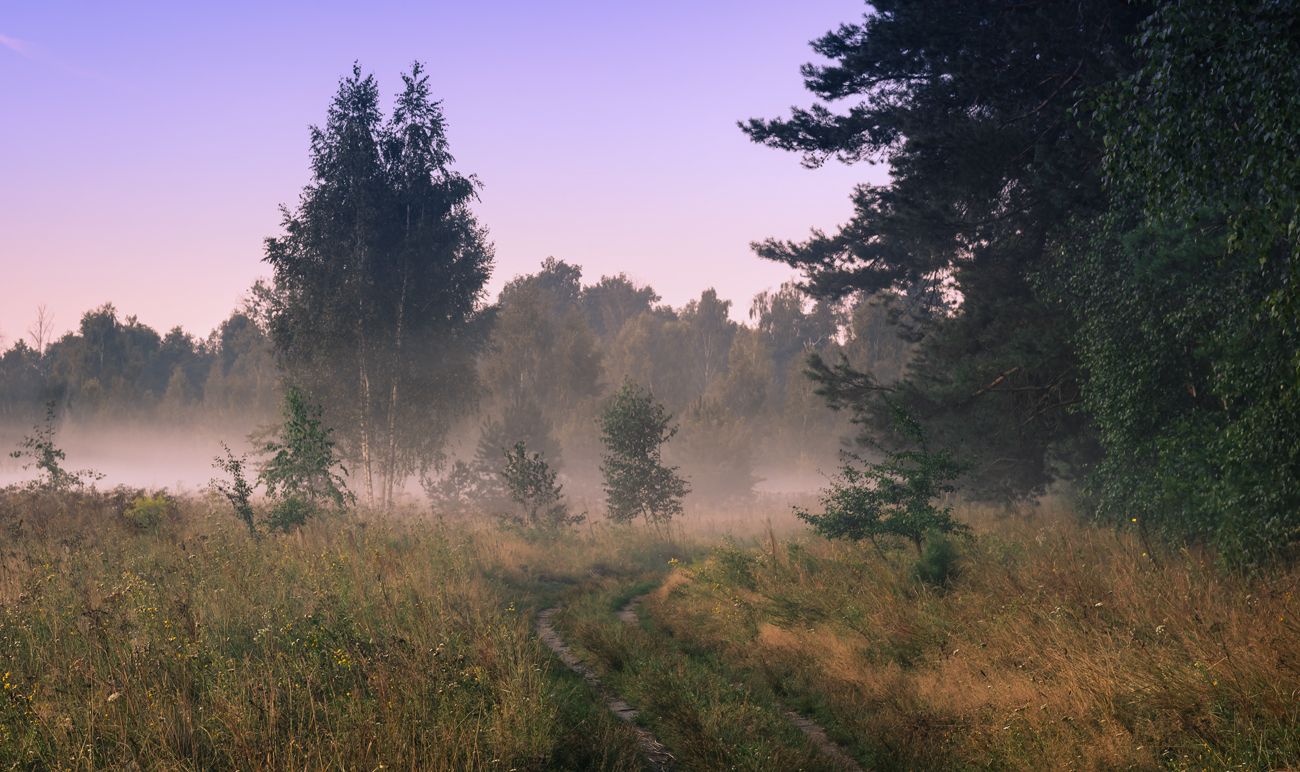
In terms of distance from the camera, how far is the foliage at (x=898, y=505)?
13523 mm

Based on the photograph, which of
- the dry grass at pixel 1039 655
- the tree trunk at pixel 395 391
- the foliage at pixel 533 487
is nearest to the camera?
the dry grass at pixel 1039 655

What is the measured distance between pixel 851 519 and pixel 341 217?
2584 cm

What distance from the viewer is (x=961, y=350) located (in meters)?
19.7

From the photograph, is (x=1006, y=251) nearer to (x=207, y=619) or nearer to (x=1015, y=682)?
(x=1015, y=682)

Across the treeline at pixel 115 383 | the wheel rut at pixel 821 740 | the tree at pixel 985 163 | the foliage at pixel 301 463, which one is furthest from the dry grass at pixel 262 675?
the treeline at pixel 115 383

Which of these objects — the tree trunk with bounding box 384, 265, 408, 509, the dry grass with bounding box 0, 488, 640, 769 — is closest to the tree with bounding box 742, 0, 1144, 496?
the dry grass with bounding box 0, 488, 640, 769

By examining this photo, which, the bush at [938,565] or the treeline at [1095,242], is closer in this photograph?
the treeline at [1095,242]

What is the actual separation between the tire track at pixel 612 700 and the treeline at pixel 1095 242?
6.12 metres

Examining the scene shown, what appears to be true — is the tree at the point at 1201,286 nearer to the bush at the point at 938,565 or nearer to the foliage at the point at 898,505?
the foliage at the point at 898,505

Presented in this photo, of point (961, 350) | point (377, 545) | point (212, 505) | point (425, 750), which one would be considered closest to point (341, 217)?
point (212, 505)

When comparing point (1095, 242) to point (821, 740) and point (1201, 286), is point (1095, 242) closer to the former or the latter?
point (1201, 286)

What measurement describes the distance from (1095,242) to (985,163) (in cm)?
252

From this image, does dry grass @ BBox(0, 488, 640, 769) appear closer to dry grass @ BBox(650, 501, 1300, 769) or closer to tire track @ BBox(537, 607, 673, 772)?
tire track @ BBox(537, 607, 673, 772)

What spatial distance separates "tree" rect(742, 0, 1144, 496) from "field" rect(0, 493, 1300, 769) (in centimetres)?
436
